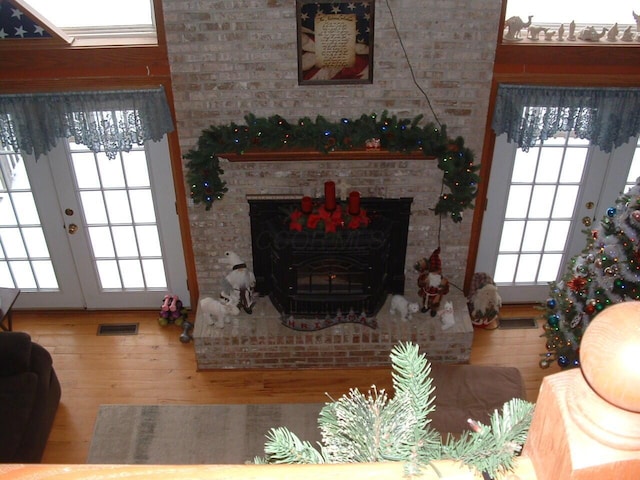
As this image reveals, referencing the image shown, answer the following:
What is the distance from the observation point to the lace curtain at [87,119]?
4211 mm

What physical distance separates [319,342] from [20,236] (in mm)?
2530

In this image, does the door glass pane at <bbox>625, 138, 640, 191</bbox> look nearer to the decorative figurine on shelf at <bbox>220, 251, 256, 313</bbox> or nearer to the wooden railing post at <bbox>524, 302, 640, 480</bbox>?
the decorative figurine on shelf at <bbox>220, 251, 256, 313</bbox>

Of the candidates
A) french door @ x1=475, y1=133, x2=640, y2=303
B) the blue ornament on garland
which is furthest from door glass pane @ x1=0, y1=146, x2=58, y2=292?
the blue ornament on garland

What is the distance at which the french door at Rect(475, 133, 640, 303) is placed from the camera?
185 inches

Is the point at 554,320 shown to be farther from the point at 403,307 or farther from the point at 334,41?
the point at 334,41

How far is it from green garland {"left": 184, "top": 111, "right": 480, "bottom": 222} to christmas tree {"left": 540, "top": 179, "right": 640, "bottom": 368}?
89cm

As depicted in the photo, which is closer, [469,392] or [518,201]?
[469,392]

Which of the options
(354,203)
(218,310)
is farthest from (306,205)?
(218,310)

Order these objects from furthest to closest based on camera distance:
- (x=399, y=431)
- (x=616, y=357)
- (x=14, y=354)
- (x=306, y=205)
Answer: (x=306, y=205) < (x=14, y=354) < (x=399, y=431) < (x=616, y=357)

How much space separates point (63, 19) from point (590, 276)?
3.81 m

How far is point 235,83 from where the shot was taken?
413 cm

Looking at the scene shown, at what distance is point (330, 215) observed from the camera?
4371 millimetres

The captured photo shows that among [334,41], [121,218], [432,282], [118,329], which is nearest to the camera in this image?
[334,41]

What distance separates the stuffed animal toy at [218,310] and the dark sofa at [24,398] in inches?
44.1
